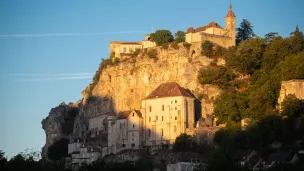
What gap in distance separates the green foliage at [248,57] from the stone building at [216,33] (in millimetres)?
5591

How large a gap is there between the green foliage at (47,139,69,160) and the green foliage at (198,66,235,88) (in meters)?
25.4

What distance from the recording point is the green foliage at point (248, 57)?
12044cm

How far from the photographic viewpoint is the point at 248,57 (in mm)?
120375

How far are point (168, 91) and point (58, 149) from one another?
84.9ft

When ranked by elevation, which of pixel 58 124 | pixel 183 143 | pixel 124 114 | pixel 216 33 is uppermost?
pixel 216 33

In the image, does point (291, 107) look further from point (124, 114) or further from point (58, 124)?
point (58, 124)

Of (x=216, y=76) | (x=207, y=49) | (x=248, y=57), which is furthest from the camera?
(x=207, y=49)

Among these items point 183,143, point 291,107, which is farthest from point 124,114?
point 291,107

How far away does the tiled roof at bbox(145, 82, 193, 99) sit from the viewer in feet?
383

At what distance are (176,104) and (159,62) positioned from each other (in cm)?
1121

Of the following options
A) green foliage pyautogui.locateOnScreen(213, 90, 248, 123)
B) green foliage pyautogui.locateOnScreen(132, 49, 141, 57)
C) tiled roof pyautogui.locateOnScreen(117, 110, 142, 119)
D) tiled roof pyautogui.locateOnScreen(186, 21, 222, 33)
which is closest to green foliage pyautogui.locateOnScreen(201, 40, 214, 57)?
tiled roof pyautogui.locateOnScreen(186, 21, 222, 33)

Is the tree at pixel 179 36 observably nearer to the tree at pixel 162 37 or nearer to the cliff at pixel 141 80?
the tree at pixel 162 37

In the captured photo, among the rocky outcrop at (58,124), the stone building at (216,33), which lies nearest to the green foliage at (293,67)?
the stone building at (216,33)

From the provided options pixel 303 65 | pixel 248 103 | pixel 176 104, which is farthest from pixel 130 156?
pixel 303 65
